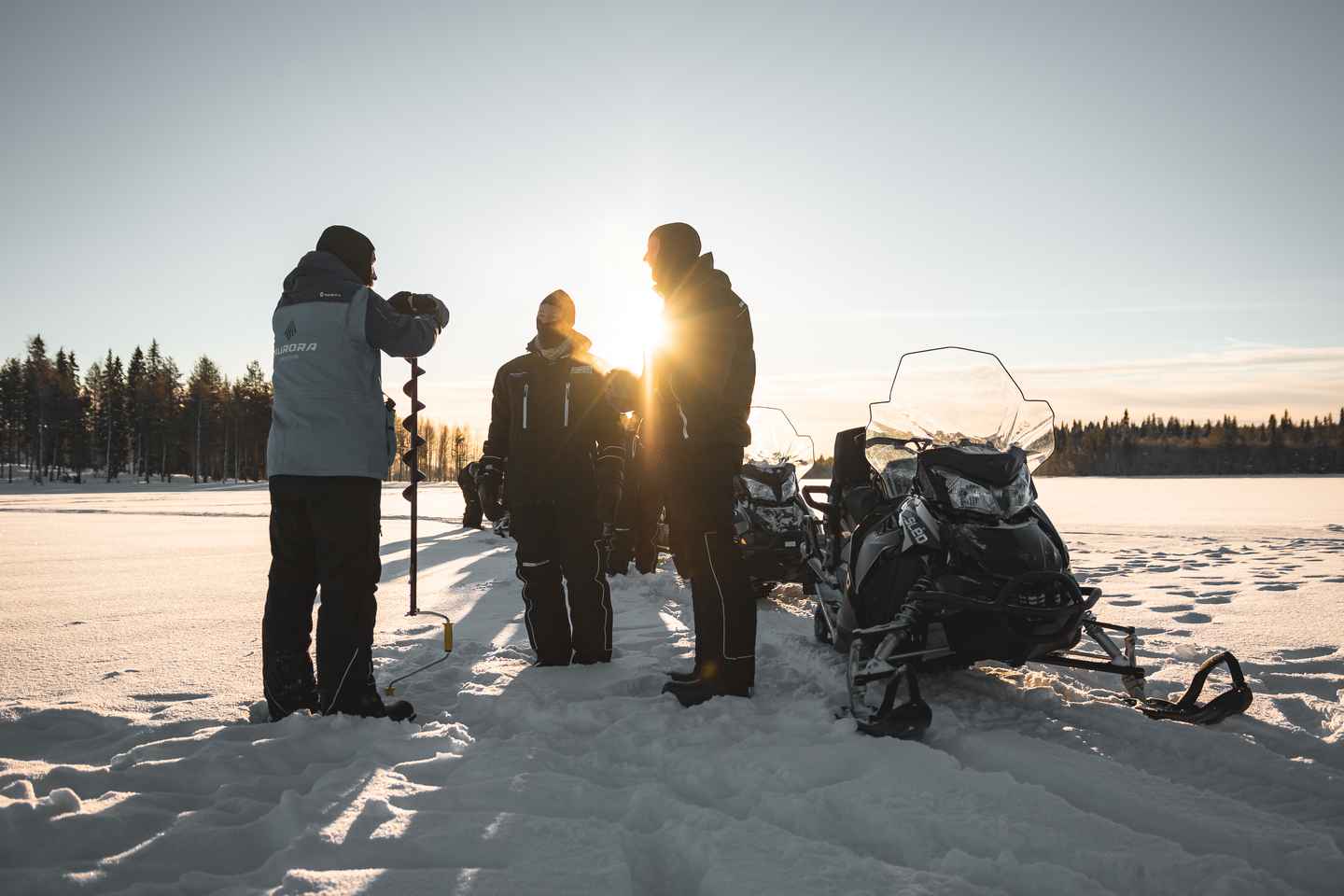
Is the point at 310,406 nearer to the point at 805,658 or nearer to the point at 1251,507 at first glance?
the point at 805,658

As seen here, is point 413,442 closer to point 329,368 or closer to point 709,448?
point 329,368

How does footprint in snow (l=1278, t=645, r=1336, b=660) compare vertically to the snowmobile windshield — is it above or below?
below

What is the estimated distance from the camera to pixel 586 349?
405cm

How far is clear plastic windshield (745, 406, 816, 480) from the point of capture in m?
6.07

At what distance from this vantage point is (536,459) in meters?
3.85

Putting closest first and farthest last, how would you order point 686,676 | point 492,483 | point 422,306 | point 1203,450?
point 422,306
point 686,676
point 492,483
point 1203,450

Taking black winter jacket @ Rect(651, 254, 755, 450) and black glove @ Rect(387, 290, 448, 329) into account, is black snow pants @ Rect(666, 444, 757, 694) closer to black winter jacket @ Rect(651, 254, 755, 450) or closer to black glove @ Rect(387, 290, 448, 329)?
black winter jacket @ Rect(651, 254, 755, 450)

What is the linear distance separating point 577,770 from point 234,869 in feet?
3.29

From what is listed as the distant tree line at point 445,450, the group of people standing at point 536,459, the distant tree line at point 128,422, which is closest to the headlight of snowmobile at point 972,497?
the group of people standing at point 536,459

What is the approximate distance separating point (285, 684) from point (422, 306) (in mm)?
1691

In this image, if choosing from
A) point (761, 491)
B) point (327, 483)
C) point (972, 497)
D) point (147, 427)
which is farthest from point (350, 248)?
point (147, 427)

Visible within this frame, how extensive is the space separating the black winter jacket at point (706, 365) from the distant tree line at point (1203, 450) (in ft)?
250

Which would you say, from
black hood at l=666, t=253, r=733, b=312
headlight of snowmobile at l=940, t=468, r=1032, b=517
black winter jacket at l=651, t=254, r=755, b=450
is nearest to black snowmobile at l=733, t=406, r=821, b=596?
black winter jacket at l=651, t=254, r=755, b=450

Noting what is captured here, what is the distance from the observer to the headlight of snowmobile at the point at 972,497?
111 inches
